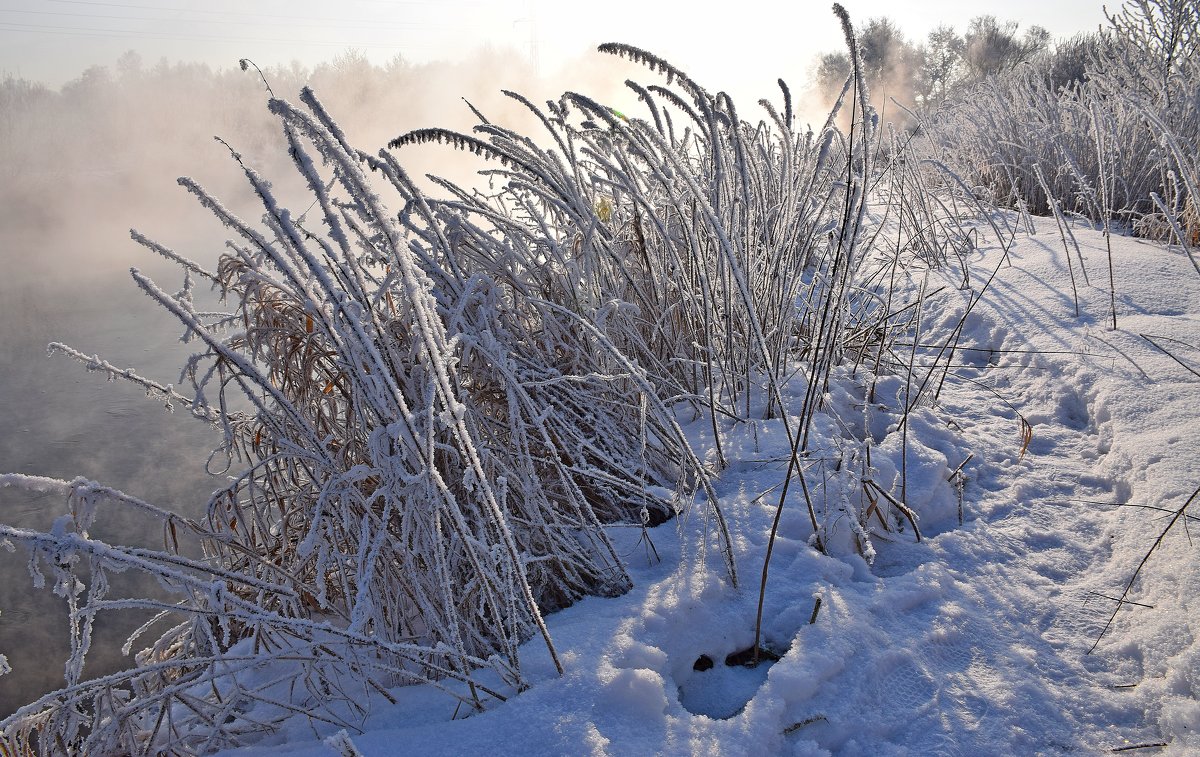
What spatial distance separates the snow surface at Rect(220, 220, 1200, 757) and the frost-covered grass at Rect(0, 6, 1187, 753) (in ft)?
0.05

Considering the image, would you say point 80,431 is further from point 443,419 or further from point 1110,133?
point 1110,133

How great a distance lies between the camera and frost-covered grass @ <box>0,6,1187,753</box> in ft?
3.05

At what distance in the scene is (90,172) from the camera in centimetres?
2011

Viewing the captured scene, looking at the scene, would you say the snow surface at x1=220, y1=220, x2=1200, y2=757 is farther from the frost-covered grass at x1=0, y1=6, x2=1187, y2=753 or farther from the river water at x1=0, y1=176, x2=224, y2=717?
the river water at x1=0, y1=176, x2=224, y2=717

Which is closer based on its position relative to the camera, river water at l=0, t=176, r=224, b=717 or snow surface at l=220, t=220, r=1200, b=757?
snow surface at l=220, t=220, r=1200, b=757

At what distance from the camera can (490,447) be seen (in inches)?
47.6

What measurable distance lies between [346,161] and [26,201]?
2329 cm

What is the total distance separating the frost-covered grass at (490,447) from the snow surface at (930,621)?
2 cm

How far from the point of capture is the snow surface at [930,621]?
0.88 m

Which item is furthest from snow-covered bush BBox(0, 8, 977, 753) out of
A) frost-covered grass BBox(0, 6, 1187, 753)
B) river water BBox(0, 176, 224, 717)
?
river water BBox(0, 176, 224, 717)

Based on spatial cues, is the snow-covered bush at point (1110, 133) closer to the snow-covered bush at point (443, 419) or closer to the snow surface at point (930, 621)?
the snow surface at point (930, 621)

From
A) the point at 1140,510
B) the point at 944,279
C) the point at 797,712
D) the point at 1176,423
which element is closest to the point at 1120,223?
the point at 944,279

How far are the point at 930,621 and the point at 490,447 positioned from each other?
0.78 metres

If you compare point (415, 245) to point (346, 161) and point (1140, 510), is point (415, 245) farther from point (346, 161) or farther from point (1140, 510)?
point (1140, 510)
